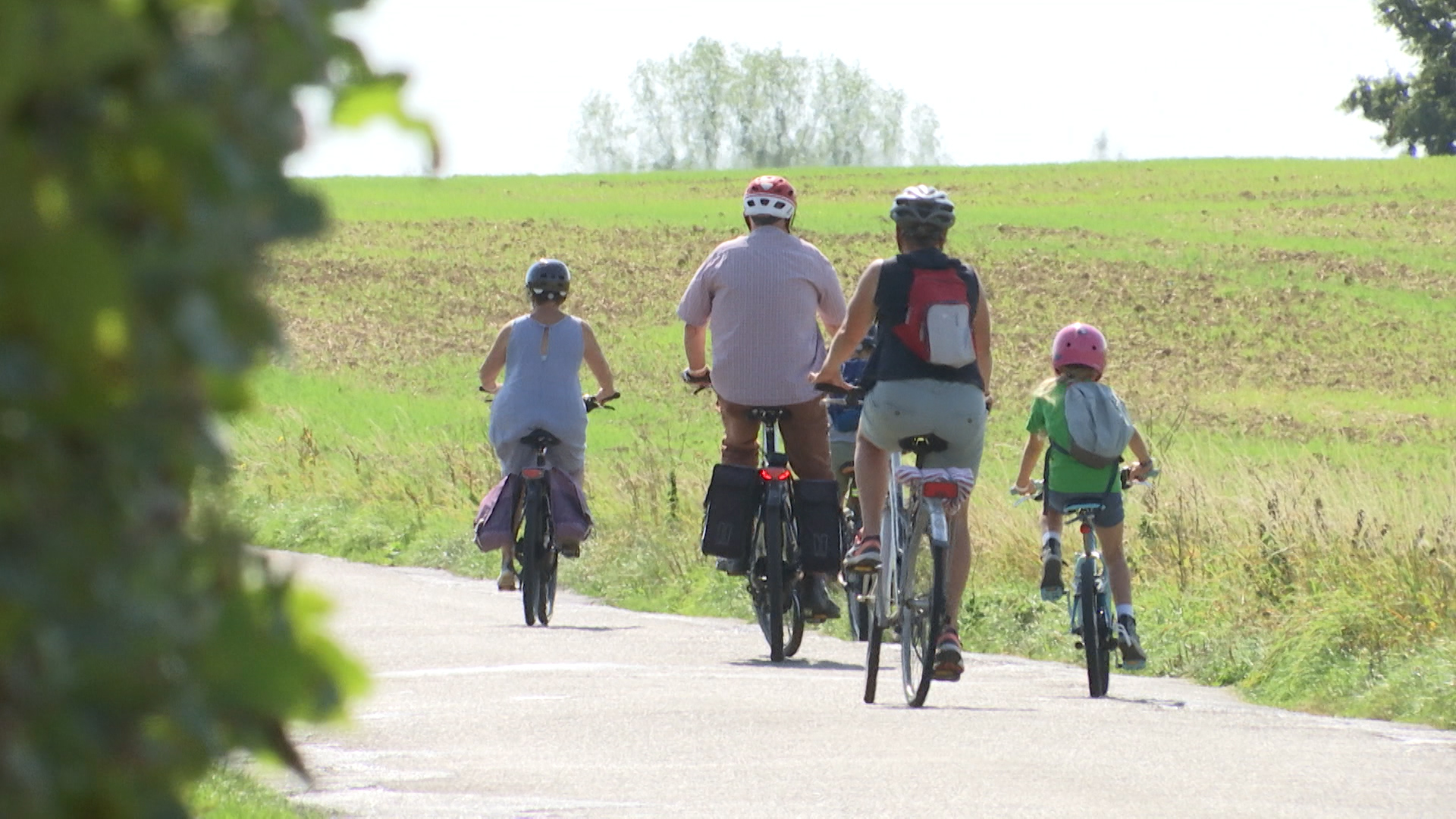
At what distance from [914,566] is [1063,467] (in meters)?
1.45

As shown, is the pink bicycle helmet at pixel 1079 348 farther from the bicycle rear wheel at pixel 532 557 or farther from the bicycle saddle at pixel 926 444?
the bicycle rear wheel at pixel 532 557

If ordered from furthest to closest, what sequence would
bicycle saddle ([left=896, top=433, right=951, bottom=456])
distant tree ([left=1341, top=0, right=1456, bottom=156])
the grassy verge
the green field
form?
1. distant tree ([left=1341, top=0, right=1456, bottom=156])
2. the green field
3. bicycle saddle ([left=896, top=433, right=951, bottom=456])
4. the grassy verge

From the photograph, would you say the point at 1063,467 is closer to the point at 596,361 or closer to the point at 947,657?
the point at 947,657

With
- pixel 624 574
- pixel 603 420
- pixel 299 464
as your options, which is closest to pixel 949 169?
pixel 603 420

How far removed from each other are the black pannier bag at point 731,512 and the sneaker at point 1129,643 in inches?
78.3

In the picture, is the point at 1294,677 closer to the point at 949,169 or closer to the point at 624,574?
the point at 624,574

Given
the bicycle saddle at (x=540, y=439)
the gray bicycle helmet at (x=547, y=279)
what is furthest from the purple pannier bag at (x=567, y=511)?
the gray bicycle helmet at (x=547, y=279)

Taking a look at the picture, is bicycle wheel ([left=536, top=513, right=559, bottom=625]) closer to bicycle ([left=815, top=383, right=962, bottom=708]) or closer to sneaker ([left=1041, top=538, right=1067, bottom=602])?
sneaker ([left=1041, top=538, right=1067, bottom=602])

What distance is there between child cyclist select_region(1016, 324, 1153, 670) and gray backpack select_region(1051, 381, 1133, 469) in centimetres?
5

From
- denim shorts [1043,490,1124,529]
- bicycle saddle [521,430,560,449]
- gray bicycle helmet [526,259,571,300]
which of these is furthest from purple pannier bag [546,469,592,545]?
denim shorts [1043,490,1124,529]

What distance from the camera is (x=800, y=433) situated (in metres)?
11.5

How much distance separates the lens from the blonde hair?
1055cm

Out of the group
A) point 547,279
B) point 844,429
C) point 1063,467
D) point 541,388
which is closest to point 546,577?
point 541,388

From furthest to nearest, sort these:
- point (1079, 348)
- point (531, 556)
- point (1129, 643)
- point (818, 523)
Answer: point (531, 556)
point (818, 523)
point (1079, 348)
point (1129, 643)
